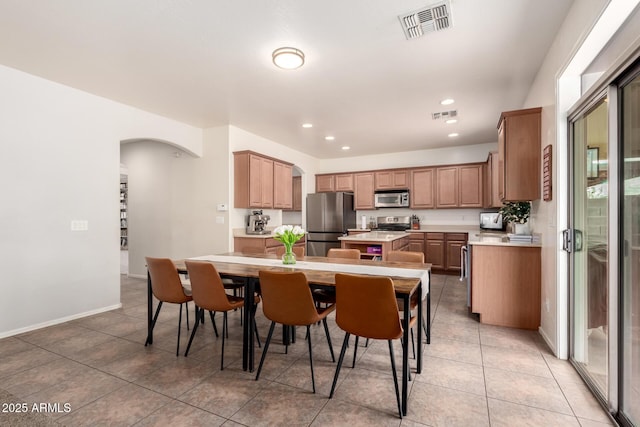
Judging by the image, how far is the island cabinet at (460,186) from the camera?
6066 millimetres

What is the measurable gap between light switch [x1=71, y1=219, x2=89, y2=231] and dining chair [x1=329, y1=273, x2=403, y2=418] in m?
3.40

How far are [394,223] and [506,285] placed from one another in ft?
12.2

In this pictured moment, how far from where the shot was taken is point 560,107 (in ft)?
7.95

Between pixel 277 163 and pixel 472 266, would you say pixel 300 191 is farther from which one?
pixel 472 266

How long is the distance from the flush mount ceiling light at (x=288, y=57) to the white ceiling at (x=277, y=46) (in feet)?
0.22

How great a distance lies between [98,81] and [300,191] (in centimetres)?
443

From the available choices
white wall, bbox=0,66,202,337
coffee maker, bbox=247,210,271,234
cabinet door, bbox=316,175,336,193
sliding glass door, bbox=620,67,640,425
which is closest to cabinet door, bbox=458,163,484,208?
cabinet door, bbox=316,175,336,193

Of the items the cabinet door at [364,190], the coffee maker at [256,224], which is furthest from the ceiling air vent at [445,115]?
the coffee maker at [256,224]

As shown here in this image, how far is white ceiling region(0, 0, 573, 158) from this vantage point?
216cm

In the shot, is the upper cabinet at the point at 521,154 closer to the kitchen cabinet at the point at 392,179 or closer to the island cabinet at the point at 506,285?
the island cabinet at the point at 506,285

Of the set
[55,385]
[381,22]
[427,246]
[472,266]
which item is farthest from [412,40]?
[427,246]

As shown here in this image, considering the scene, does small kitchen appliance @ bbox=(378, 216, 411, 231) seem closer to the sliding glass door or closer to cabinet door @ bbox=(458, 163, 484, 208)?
cabinet door @ bbox=(458, 163, 484, 208)

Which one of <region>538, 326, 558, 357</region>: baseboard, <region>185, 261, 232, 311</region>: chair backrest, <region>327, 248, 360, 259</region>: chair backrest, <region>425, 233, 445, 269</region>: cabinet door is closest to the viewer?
<region>185, 261, 232, 311</region>: chair backrest

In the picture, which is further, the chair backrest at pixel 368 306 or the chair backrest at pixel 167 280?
the chair backrest at pixel 167 280
